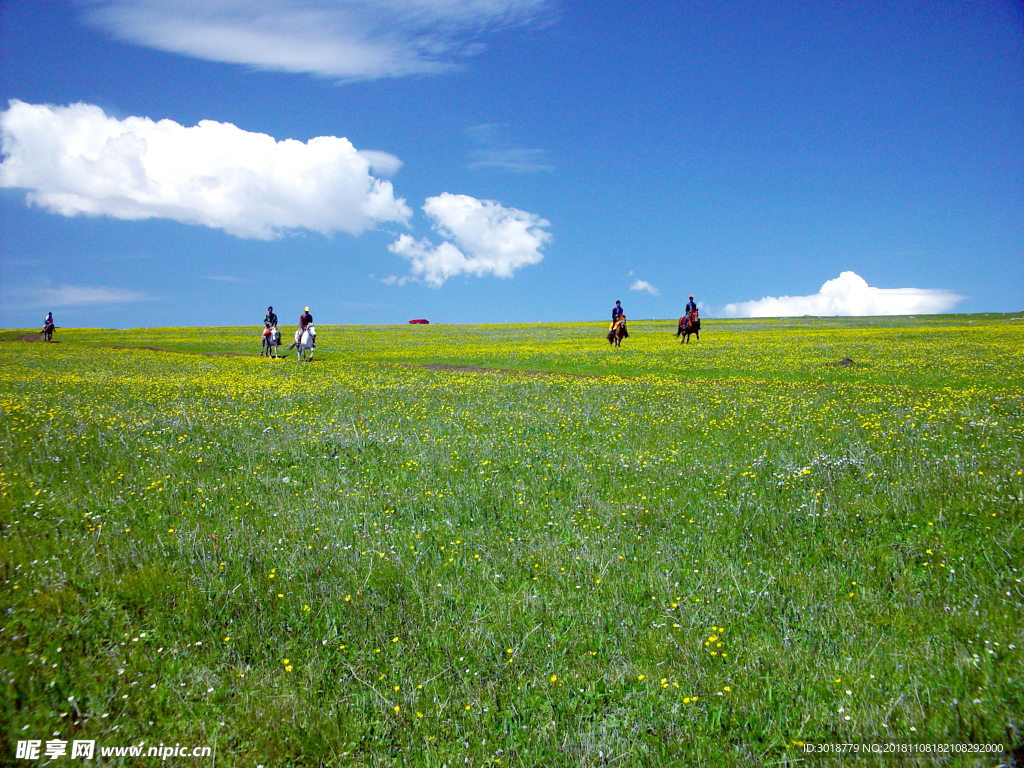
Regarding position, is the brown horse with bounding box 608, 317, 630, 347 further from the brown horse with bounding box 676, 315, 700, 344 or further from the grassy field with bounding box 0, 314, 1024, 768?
the grassy field with bounding box 0, 314, 1024, 768

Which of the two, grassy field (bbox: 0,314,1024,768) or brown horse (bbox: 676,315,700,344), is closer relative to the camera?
grassy field (bbox: 0,314,1024,768)

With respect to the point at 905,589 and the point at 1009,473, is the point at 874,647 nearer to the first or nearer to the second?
the point at 905,589

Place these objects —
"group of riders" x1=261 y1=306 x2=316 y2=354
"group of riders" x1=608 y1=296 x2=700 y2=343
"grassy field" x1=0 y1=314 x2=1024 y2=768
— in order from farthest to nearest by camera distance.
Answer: "group of riders" x1=608 y1=296 x2=700 y2=343, "group of riders" x1=261 y1=306 x2=316 y2=354, "grassy field" x1=0 y1=314 x2=1024 y2=768

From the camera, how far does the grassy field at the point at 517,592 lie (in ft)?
15.6

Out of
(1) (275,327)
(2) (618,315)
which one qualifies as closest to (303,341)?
(1) (275,327)

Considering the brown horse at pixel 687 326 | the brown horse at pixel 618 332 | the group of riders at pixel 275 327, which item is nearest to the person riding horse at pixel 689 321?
the brown horse at pixel 687 326

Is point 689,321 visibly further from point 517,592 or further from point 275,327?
point 517,592

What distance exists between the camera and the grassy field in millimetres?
4754

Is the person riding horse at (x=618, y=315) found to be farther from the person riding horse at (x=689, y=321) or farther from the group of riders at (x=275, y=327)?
the group of riders at (x=275, y=327)

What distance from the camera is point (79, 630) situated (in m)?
6.16

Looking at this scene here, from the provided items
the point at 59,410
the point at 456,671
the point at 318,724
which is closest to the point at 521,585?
the point at 456,671

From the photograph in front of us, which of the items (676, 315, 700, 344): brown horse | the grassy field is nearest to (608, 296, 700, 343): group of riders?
(676, 315, 700, 344): brown horse

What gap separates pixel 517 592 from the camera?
6.70m

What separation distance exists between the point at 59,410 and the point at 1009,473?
24.4m
